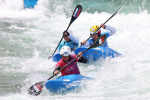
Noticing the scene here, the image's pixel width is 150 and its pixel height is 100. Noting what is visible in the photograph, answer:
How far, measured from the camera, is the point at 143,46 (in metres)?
8.80

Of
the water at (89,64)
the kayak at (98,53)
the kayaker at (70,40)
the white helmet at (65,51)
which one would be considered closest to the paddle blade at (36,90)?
the water at (89,64)

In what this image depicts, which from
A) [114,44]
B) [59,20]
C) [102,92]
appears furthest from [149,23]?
[102,92]

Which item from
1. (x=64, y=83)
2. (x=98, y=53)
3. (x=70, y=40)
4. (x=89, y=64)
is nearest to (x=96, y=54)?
(x=98, y=53)

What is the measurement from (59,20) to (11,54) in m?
8.35

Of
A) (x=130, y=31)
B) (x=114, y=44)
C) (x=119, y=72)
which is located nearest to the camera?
A: (x=119, y=72)

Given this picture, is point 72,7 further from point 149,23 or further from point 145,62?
point 145,62

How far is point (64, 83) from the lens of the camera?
16.5ft

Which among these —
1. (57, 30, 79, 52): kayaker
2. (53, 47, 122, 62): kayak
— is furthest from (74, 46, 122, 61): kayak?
(57, 30, 79, 52): kayaker

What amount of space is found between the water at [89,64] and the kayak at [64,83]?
14 centimetres

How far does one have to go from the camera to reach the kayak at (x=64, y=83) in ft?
16.3

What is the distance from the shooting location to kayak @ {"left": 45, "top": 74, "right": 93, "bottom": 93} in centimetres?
497

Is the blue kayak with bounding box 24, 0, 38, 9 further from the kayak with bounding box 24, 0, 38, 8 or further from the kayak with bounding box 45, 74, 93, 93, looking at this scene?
the kayak with bounding box 45, 74, 93, 93

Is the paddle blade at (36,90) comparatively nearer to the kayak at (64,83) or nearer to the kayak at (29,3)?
the kayak at (64,83)

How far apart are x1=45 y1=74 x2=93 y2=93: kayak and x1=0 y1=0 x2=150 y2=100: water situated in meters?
0.14
